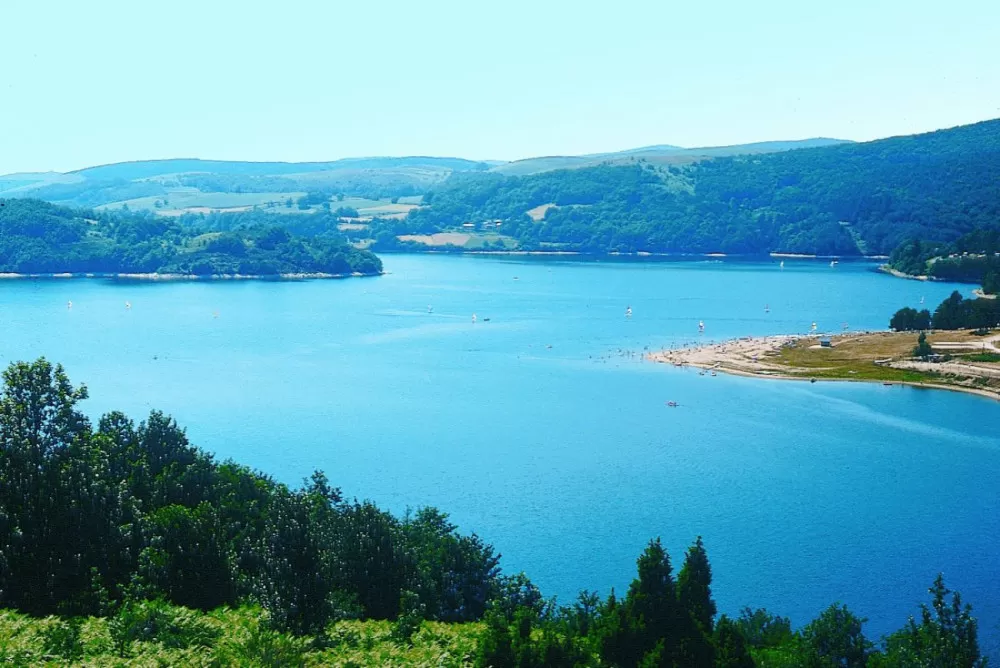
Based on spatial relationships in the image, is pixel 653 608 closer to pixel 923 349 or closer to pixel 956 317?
pixel 923 349

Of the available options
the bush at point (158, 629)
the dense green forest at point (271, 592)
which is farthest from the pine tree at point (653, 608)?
the bush at point (158, 629)

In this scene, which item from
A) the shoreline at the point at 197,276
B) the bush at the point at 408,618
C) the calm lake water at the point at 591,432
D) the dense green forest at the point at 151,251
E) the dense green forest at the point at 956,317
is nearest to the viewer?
the bush at the point at 408,618

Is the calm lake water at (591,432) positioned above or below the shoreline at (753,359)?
below

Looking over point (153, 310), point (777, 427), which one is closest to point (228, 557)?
point (777, 427)

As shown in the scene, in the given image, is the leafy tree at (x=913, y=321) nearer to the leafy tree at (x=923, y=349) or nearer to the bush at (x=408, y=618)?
the leafy tree at (x=923, y=349)

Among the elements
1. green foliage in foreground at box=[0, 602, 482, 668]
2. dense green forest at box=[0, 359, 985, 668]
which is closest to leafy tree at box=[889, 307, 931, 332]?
dense green forest at box=[0, 359, 985, 668]
